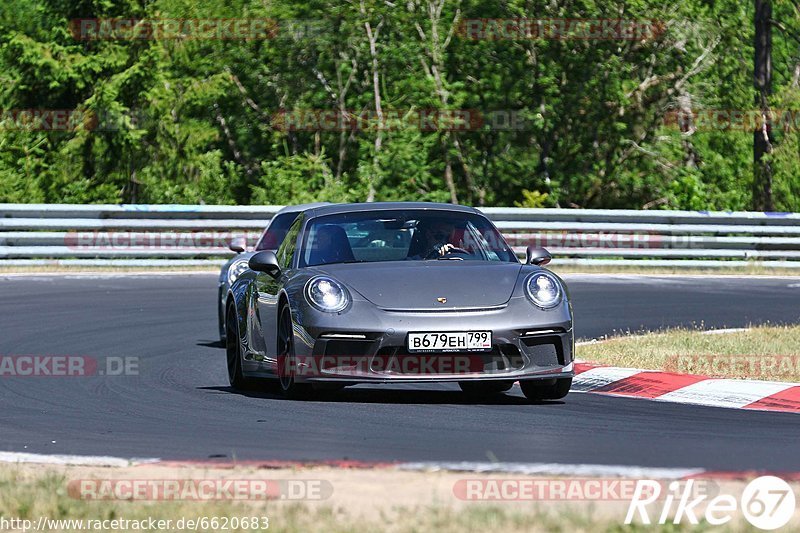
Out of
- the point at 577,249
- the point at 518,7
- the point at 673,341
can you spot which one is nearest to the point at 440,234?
the point at 673,341

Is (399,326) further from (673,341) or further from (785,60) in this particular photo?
(785,60)

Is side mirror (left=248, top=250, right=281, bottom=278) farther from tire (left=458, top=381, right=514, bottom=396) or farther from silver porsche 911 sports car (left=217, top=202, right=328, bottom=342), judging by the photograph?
silver porsche 911 sports car (left=217, top=202, right=328, bottom=342)

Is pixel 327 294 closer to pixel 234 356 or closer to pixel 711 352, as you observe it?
pixel 234 356

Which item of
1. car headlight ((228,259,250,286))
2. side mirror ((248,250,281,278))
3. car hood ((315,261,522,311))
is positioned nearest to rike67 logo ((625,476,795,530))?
car hood ((315,261,522,311))

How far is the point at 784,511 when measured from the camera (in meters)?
5.81

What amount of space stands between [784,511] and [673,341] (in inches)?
305

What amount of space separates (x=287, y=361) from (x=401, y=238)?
4.21 feet

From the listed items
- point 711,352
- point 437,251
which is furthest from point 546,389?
A: point 711,352

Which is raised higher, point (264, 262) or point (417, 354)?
point (264, 262)

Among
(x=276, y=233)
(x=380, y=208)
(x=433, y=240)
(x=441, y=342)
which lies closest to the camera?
(x=441, y=342)

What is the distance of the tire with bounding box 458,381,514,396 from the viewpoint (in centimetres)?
1066

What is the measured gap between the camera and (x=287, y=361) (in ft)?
32.6

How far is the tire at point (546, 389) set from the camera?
33.0 feet

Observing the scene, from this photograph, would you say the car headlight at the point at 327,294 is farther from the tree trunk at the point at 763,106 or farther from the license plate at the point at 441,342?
the tree trunk at the point at 763,106
